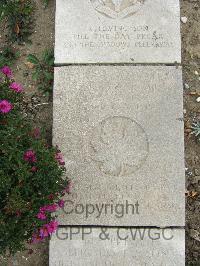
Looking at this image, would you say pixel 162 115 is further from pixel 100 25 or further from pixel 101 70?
pixel 100 25

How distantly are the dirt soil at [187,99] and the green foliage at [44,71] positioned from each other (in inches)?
2.6

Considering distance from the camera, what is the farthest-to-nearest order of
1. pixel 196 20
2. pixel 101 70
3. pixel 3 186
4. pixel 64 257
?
pixel 196 20, pixel 101 70, pixel 64 257, pixel 3 186

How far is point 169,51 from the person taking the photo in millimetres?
4426

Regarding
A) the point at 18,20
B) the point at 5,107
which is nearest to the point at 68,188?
the point at 5,107

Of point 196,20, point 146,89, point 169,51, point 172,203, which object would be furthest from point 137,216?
point 196,20

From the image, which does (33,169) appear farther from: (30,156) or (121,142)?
(121,142)

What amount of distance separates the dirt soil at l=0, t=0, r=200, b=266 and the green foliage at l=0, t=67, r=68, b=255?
0.49m

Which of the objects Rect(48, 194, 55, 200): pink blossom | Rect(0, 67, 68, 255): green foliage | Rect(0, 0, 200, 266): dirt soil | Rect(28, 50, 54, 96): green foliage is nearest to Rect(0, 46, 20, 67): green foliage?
Rect(0, 0, 200, 266): dirt soil

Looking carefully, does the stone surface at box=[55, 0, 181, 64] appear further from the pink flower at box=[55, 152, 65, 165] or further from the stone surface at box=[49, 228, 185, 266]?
the stone surface at box=[49, 228, 185, 266]

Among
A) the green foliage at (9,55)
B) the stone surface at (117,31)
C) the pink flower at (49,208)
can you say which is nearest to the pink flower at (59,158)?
the pink flower at (49,208)

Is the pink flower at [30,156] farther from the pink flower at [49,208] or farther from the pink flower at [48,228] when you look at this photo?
the pink flower at [48,228]

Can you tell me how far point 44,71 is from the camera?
4.59 metres

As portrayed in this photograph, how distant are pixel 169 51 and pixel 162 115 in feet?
1.90

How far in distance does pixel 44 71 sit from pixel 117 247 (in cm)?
165
